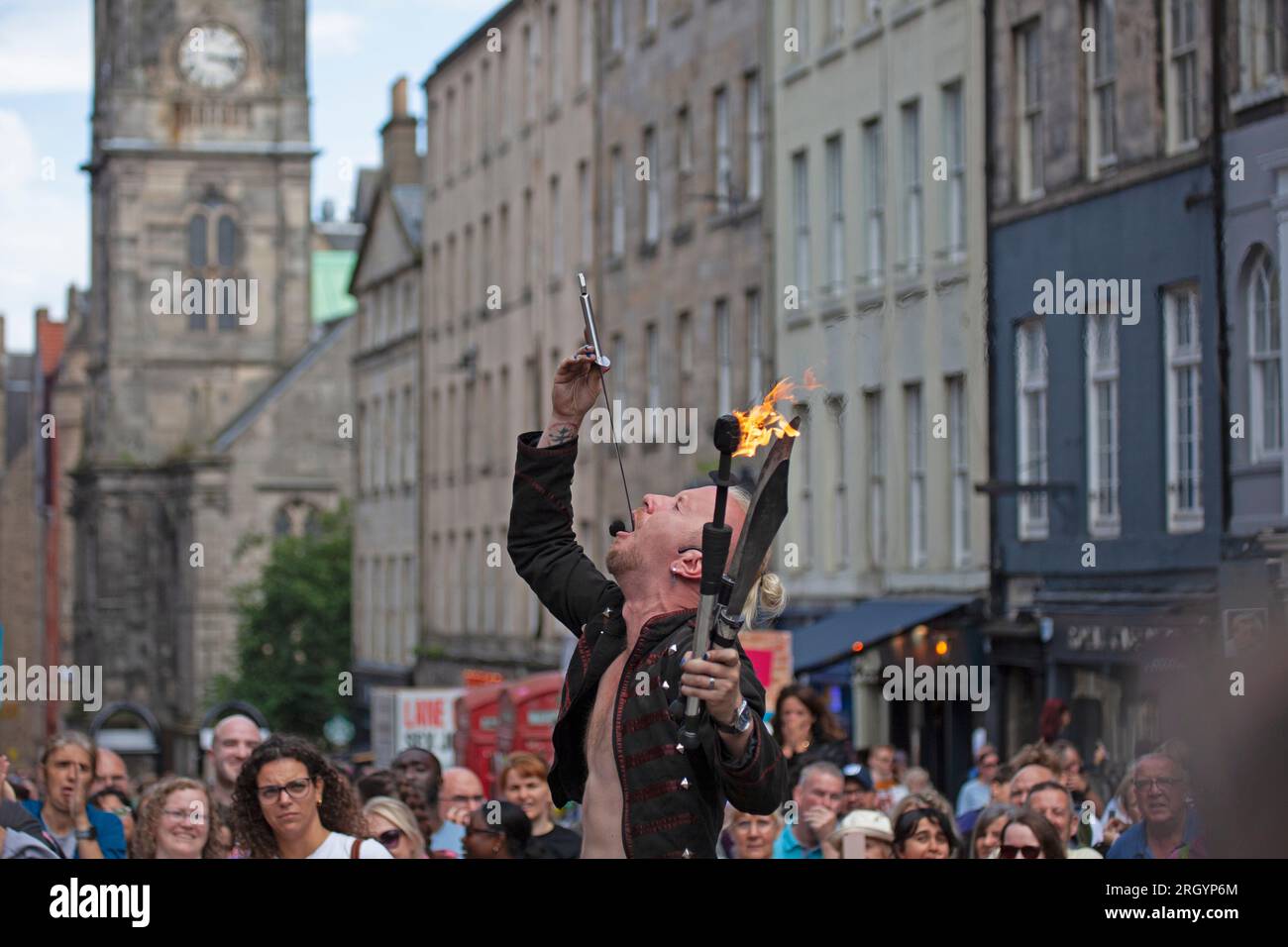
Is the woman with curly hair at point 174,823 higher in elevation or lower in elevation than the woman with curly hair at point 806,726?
lower

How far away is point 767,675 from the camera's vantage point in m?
21.7

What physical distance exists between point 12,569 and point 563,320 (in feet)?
248

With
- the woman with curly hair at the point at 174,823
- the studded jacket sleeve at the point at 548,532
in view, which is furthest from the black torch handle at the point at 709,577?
the woman with curly hair at the point at 174,823

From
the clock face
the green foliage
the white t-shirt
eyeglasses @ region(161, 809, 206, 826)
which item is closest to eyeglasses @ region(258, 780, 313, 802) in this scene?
the white t-shirt

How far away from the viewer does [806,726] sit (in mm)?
13547

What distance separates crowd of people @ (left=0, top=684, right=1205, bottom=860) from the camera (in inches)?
307

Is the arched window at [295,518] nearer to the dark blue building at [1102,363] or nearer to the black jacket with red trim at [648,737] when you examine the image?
the dark blue building at [1102,363]

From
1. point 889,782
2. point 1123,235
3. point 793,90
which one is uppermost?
point 793,90

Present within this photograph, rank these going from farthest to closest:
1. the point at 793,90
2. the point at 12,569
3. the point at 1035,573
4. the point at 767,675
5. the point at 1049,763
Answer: the point at 12,569 → the point at 793,90 → the point at 1035,573 → the point at 767,675 → the point at 1049,763

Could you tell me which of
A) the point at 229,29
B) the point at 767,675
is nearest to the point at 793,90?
the point at 767,675

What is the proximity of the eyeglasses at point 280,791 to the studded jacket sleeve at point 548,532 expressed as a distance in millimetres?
1779

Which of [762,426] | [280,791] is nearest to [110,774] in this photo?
[280,791]

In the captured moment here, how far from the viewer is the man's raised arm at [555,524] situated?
5918 millimetres
